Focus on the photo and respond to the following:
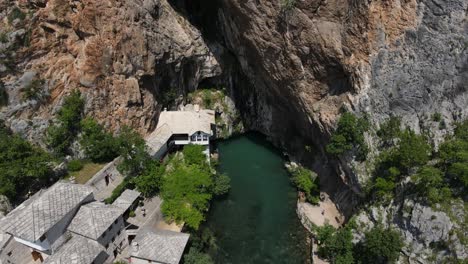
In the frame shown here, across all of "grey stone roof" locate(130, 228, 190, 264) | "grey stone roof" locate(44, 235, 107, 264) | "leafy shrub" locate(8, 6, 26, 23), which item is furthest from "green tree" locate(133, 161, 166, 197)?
"leafy shrub" locate(8, 6, 26, 23)

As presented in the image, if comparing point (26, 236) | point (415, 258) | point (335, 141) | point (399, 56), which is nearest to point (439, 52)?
point (399, 56)

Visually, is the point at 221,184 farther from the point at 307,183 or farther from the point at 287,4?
the point at 287,4

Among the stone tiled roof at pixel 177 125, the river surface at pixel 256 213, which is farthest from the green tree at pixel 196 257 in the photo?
the stone tiled roof at pixel 177 125

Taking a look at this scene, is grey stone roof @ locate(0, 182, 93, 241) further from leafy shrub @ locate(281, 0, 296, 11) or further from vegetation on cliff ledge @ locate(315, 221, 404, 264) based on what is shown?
leafy shrub @ locate(281, 0, 296, 11)

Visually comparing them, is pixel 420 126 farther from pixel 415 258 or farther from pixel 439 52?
pixel 415 258

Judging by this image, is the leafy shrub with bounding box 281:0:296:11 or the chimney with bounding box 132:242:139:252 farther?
the leafy shrub with bounding box 281:0:296:11
